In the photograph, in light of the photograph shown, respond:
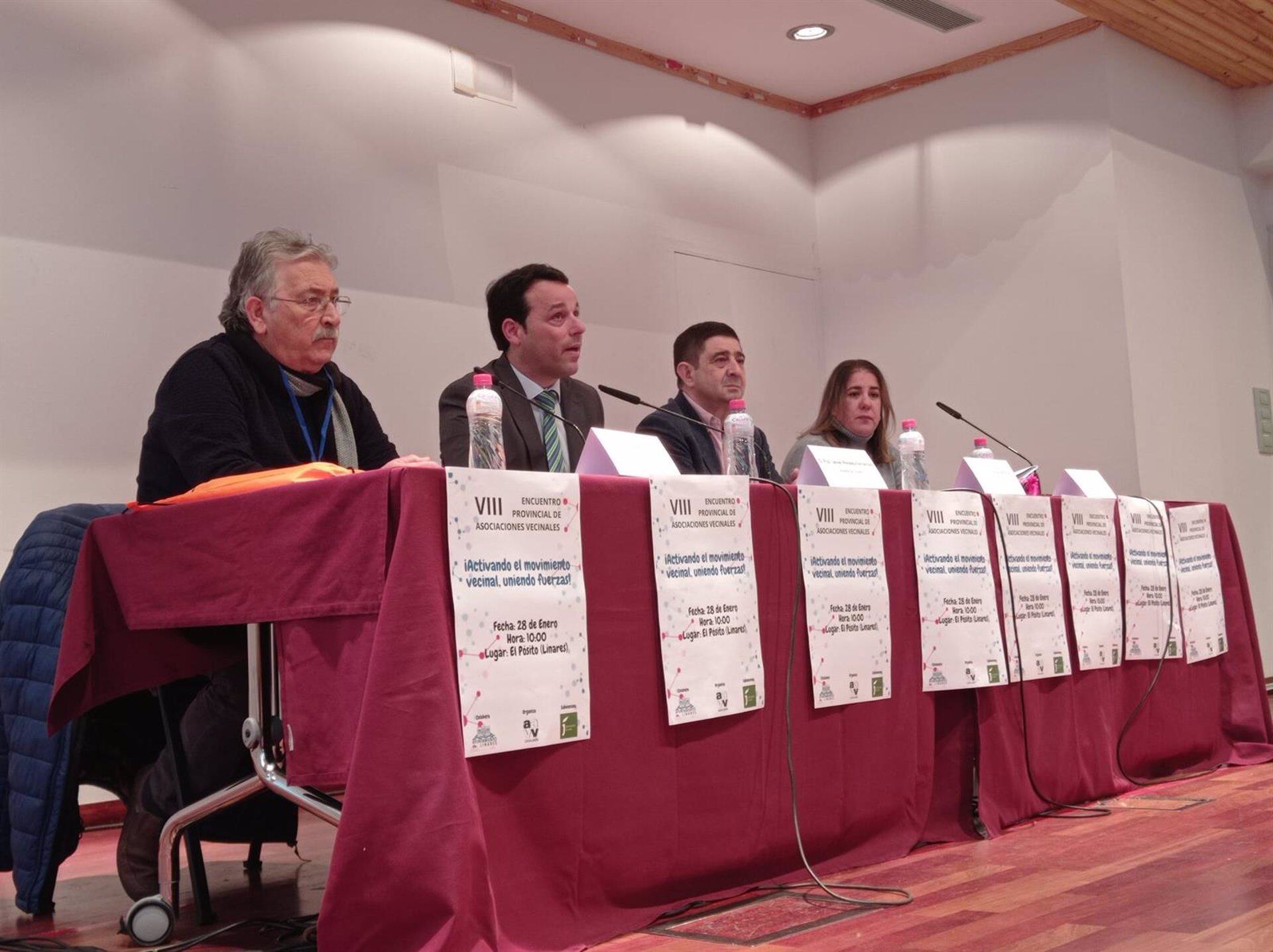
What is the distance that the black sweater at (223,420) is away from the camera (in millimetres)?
2256

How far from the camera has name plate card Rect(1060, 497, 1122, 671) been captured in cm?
300

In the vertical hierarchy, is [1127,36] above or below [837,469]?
above

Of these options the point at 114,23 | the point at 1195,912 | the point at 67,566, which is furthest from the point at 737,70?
the point at 1195,912

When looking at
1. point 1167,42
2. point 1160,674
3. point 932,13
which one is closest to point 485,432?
point 1160,674

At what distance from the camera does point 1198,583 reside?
3.48 meters

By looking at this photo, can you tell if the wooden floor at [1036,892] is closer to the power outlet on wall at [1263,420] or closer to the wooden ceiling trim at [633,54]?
the wooden ceiling trim at [633,54]

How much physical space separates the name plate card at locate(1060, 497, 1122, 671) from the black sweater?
5.35ft

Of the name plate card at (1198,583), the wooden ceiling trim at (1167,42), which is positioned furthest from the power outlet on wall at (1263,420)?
the name plate card at (1198,583)

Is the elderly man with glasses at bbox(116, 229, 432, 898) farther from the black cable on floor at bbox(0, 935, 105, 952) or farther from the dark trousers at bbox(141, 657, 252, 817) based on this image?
the black cable on floor at bbox(0, 935, 105, 952)

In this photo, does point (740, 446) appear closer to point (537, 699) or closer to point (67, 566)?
point (537, 699)

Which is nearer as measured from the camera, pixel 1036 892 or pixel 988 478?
pixel 1036 892

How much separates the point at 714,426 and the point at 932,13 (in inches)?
109

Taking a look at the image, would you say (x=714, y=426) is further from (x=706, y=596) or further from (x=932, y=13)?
(x=932, y=13)

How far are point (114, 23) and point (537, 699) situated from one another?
3.06 m
